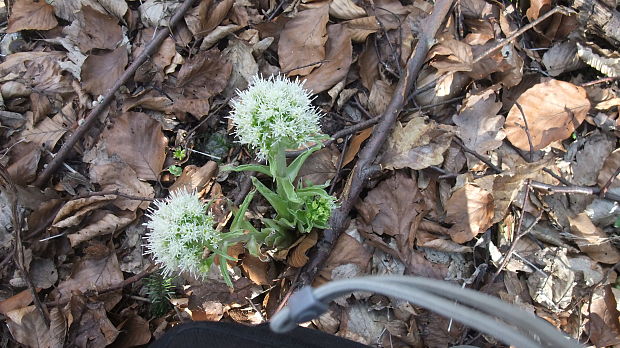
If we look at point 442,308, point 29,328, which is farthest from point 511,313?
point 29,328

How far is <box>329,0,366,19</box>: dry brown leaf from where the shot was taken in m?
2.30

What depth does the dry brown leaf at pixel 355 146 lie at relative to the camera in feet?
6.90

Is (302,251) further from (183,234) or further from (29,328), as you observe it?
(29,328)

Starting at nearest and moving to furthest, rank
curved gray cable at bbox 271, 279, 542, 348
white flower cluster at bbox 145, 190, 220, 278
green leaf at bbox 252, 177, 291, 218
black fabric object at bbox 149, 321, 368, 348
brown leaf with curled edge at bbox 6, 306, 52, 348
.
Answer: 1. curved gray cable at bbox 271, 279, 542, 348
2. black fabric object at bbox 149, 321, 368, 348
3. white flower cluster at bbox 145, 190, 220, 278
4. green leaf at bbox 252, 177, 291, 218
5. brown leaf with curled edge at bbox 6, 306, 52, 348

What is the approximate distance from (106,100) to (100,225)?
0.58 metres

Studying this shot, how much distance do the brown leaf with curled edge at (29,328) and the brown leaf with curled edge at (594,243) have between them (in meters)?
2.19

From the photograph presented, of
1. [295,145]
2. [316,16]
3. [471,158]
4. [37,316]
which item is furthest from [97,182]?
[471,158]

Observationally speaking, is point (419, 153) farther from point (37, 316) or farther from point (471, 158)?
point (37, 316)

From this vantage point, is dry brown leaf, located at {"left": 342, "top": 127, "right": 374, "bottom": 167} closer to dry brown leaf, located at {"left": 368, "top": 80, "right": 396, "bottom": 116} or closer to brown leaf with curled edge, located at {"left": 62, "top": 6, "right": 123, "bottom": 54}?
dry brown leaf, located at {"left": 368, "top": 80, "right": 396, "bottom": 116}

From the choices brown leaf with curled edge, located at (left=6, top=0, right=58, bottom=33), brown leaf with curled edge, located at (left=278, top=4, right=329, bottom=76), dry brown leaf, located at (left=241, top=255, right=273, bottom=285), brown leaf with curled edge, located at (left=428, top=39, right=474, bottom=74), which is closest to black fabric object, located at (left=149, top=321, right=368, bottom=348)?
dry brown leaf, located at (left=241, top=255, right=273, bottom=285)

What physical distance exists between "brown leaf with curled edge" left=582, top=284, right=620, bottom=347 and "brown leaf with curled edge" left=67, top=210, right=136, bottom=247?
1.95 meters

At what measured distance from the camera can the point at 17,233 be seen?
195 cm

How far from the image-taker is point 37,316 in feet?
6.30

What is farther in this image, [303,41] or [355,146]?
[303,41]
